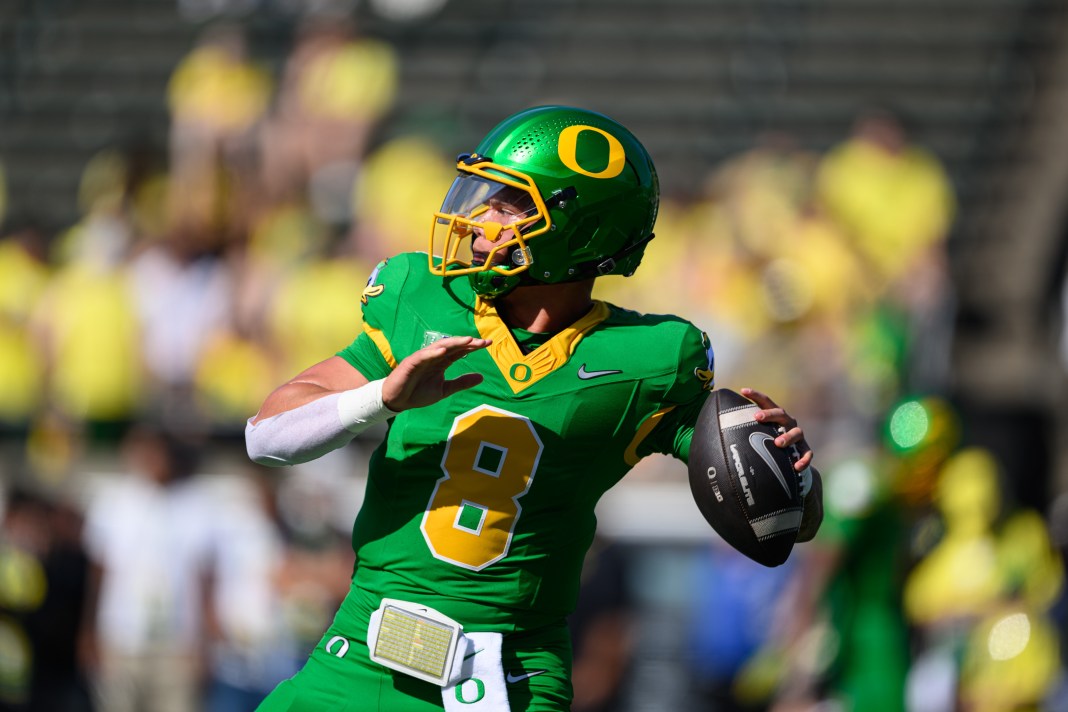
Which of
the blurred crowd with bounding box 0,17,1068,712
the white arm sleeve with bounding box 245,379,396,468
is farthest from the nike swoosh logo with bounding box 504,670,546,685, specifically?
the blurred crowd with bounding box 0,17,1068,712

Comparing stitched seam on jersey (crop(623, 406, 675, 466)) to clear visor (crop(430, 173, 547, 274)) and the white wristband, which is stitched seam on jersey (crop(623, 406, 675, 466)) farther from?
the white wristband

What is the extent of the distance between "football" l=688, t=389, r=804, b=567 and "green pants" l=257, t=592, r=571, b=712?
483 mm

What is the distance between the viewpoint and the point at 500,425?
3.79 m

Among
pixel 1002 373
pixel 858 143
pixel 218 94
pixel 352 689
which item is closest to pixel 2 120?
pixel 218 94

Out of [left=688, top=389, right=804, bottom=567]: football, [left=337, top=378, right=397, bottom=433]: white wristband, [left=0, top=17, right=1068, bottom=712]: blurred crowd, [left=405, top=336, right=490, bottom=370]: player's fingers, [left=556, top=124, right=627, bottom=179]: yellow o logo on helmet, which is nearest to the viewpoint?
[left=405, top=336, right=490, bottom=370]: player's fingers

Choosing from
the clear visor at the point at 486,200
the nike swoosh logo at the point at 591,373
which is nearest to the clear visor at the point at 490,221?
the clear visor at the point at 486,200

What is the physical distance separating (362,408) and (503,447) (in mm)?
335

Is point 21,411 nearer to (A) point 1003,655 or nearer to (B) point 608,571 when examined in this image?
(B) point 608,571

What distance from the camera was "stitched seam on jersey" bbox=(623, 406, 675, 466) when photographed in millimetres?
3908

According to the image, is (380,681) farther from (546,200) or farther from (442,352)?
(546,200)

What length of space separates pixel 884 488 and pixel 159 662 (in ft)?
14.3

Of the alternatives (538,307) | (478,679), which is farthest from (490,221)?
(478,679)

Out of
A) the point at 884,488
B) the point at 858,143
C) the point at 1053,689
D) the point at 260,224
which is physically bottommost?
the point at 1053,689

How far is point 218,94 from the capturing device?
11.9m
